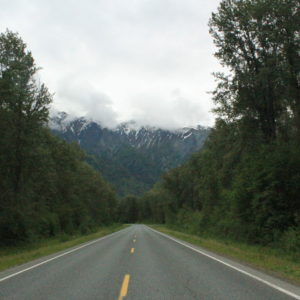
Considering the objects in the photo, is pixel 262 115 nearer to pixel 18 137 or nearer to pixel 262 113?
pixel 262 113

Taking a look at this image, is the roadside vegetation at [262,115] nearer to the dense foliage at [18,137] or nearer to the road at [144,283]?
the road at [144,283]

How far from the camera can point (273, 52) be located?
22.3 metres

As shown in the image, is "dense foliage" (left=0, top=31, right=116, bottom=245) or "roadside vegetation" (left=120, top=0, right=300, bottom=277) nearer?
"roadside vegetation" (left=120, top=0, right=300, bottom=277)

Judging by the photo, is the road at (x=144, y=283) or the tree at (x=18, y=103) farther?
the tree at (x=18, y=103)

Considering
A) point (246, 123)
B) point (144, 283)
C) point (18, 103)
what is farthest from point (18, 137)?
point (144, 283)

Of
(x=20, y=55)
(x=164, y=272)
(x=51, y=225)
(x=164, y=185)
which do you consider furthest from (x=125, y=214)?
(x=164, y=272)

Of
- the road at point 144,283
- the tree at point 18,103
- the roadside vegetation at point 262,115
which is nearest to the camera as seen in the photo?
the road at point 144,283

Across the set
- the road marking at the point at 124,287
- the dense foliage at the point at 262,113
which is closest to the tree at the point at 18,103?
the dense foliage at the point at 262,113

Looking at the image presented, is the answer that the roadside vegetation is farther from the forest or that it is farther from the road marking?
the road marking

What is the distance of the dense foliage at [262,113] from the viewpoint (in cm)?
1919

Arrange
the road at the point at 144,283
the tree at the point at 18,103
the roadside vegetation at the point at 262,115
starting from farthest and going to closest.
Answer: the tree at the point at 18,103, the roadside vegetation at the point at 262,115, the road at the point at 144,283

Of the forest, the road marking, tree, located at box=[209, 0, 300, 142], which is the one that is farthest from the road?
tree, located at box=[209, 0, 300, 142]

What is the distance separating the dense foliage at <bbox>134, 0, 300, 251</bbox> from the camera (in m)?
19.2

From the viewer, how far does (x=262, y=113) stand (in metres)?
23.7
